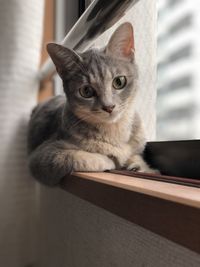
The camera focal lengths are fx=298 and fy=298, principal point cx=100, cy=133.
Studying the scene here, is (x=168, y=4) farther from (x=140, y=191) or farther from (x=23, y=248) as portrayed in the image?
(x=23, y=248)

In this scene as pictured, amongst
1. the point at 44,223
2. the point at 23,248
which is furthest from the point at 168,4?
the point at 23,248

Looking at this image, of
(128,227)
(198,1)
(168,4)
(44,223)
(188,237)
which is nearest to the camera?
(188,237)

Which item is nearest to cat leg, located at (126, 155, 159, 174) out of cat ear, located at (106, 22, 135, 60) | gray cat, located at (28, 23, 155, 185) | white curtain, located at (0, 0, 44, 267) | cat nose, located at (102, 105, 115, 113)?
gray cat, located at (28, 23, 155, 185)

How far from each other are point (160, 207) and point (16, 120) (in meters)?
0.83

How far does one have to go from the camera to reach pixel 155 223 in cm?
27

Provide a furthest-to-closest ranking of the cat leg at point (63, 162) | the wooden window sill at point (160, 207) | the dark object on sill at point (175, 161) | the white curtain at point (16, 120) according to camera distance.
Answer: the white curtain at point (16, 120) → the cat leg at point (63, 162) → the dark object on sill at point (175, 161) → the wooden window sill at point (160, 207)

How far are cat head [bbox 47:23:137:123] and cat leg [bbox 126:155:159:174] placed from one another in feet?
0.31

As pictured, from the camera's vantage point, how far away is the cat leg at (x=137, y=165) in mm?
599

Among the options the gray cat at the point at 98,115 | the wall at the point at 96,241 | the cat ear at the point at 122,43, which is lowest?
the wall at the point at 96,241

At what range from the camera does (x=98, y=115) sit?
2.07ft

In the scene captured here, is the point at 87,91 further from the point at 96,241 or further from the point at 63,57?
the point at 96,241

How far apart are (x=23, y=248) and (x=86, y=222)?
0.55 metres

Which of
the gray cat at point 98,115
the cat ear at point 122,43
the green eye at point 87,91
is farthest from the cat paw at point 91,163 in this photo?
the cat ear at point 122,43

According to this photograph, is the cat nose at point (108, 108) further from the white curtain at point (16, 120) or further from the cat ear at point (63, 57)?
the white curtain at point (16, 120)
